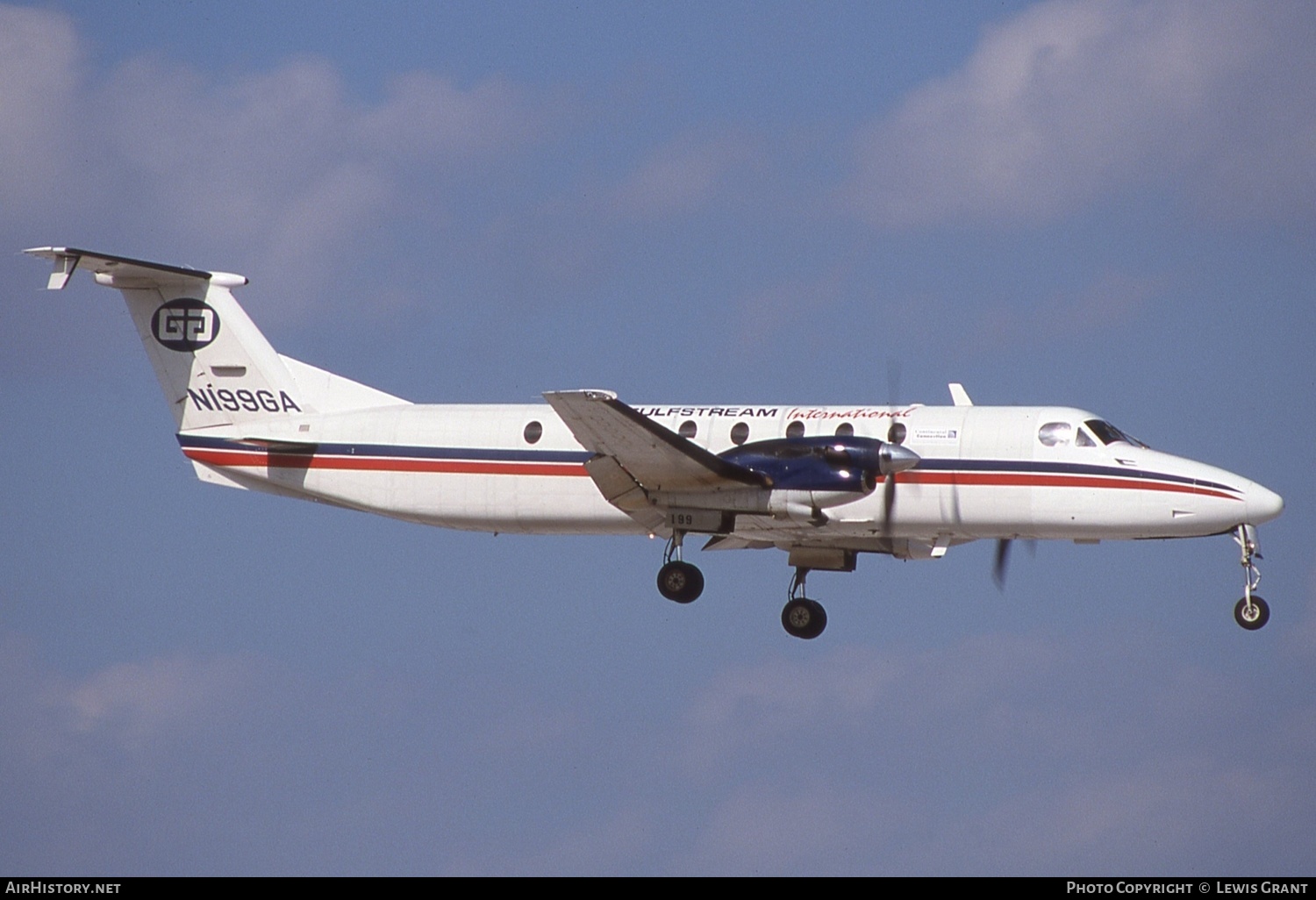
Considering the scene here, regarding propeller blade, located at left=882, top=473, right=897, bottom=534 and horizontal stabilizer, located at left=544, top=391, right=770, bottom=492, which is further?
propeller blade, located at left=882, top=473, right=897, bottom=534

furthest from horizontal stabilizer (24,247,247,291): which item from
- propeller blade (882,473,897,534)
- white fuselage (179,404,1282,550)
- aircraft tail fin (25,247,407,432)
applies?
propeller blade (882,473,897,534)

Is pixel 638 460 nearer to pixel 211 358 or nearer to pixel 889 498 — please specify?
pixel 889 498

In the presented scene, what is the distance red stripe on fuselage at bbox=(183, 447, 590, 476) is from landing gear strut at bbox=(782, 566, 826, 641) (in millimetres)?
4140

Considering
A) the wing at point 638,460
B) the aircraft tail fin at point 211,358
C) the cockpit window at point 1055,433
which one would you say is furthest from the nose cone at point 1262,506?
the aircraft tail fin at point 211,358

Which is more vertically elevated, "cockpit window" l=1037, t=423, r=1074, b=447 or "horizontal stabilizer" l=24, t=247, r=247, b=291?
"horizontal stabilizer" l=24, t=247, r=247, b=291

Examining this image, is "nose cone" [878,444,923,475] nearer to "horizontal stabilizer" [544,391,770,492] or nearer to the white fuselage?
the white fuselage

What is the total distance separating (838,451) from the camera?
27672 millimetres

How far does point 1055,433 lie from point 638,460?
6.31 meters

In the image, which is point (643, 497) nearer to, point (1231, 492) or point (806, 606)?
point (806, 606)

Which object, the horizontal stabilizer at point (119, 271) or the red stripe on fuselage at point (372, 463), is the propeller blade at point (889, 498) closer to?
the red stripe on fuselage at point (372, 463)

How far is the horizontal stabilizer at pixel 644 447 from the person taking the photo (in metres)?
27.3

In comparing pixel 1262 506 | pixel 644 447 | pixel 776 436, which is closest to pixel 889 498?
pixel 776 436

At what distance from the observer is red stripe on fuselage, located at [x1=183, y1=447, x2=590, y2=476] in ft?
99.0
